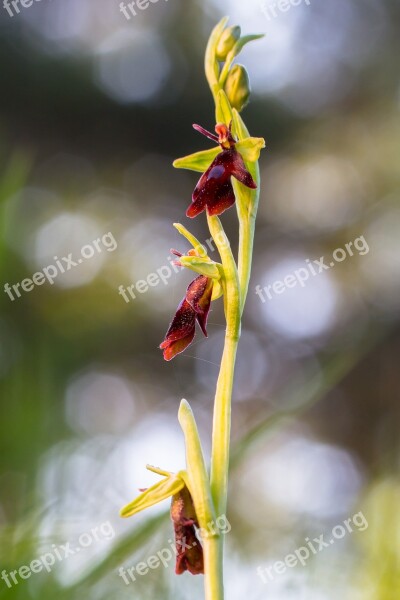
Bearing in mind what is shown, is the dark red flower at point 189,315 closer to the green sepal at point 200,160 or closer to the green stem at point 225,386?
the green stem at point 225,386

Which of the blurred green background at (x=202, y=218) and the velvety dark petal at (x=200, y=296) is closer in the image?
the velvety dark petal at (x=200, y=296)

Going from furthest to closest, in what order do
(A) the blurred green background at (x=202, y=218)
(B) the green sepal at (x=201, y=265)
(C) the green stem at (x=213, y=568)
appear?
1. (A) the blurred green background at (x=202, y=218)
2. (B) the green sepal at (x=201, y=265)
3. (C) the green stem at (x=213, y=568)

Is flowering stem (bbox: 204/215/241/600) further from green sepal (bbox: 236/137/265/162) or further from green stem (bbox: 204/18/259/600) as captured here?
green sepal (bbox: 236/137/265/162)

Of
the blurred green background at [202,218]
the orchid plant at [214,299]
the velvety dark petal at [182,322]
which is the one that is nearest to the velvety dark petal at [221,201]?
the orchid plant at [214,299]

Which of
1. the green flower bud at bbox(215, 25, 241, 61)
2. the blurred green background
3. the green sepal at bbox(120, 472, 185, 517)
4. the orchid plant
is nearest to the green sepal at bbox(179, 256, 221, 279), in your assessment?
the orchid plant

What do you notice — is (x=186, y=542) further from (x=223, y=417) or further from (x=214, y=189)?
(x=214, y=189)

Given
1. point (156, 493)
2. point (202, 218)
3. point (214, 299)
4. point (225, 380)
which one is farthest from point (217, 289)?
point (202, 218)

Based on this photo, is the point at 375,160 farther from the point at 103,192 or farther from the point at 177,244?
the point at 103,192
